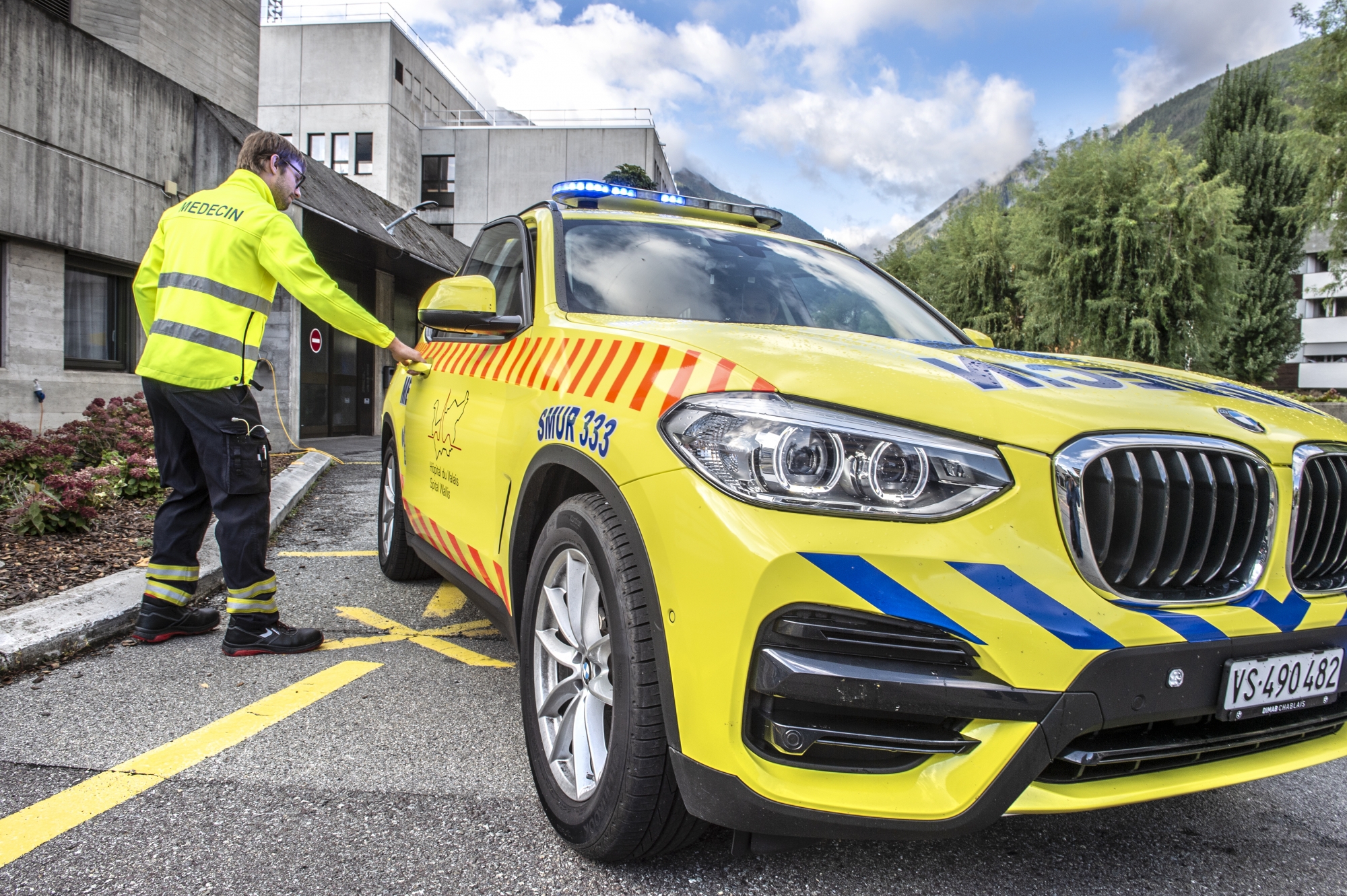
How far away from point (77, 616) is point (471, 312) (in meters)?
2.30

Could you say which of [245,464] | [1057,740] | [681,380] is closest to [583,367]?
[681,380]

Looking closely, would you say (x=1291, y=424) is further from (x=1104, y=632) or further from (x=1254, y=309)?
(x=1254, y=309)

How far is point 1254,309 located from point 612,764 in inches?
1874

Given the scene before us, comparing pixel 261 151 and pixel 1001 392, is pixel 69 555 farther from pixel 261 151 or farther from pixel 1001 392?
pixel 1001 392

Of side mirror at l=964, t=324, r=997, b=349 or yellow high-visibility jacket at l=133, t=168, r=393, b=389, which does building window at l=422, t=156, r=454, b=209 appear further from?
side mirror at l=964, t=324, r=997, b=349

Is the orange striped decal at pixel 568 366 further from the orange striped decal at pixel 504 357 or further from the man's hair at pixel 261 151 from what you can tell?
the man's hair at pixel 261 151

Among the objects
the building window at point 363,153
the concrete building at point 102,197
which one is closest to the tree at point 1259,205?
the building window at point 363,153

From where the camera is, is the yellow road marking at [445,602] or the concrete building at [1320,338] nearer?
the yellow road marking at [445,602]

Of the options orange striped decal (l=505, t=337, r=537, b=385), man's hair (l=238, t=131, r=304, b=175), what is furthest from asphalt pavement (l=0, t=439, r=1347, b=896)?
man's hair (l=238, t=131, r=304, b=175)

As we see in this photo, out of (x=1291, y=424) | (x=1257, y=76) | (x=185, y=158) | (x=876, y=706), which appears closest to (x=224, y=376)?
(x=876, y=706)

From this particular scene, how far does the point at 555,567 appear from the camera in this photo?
2.25m

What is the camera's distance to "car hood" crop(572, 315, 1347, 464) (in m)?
1.69

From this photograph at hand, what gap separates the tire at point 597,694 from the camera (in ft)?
5.94

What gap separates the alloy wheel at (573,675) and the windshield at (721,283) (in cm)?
92
